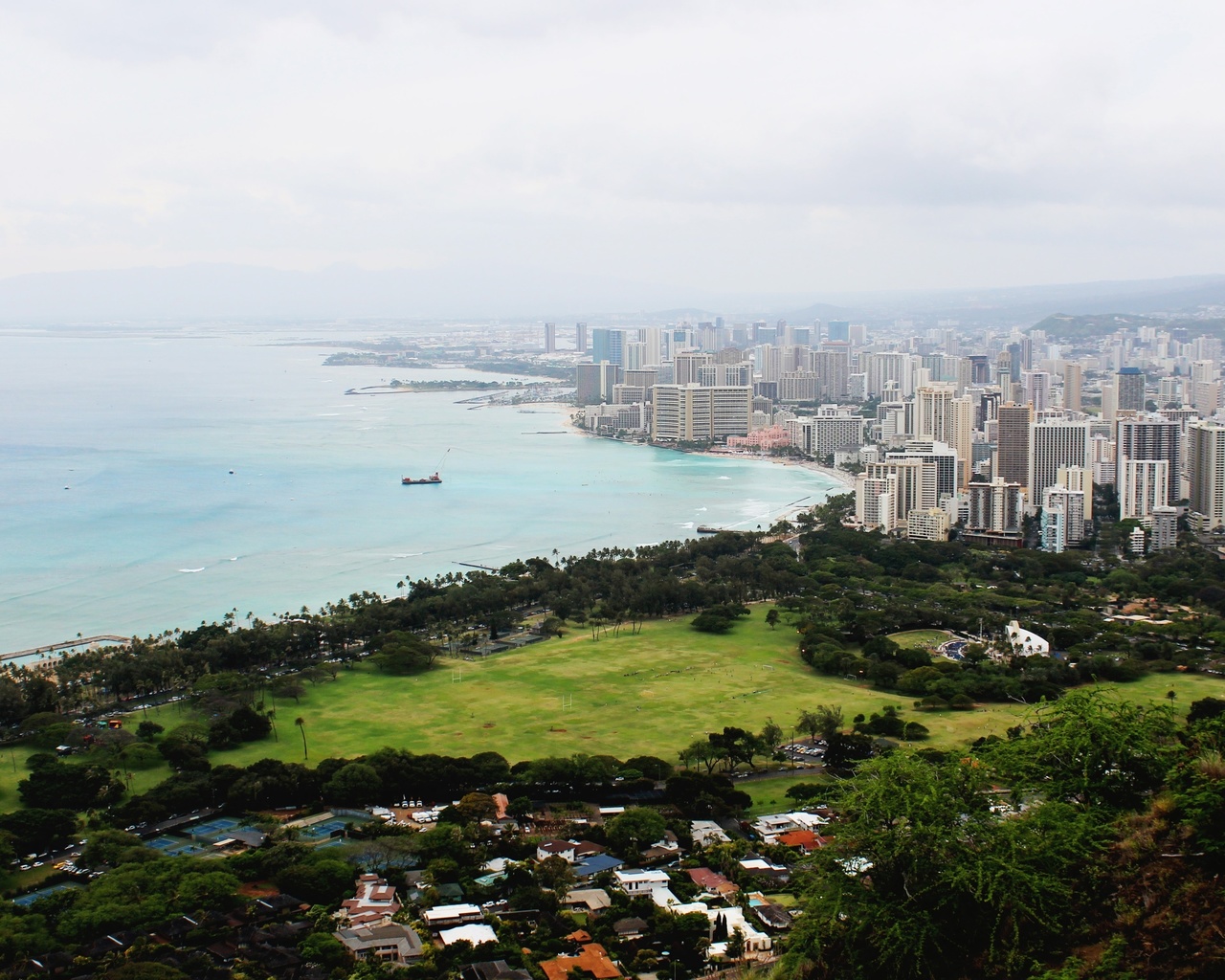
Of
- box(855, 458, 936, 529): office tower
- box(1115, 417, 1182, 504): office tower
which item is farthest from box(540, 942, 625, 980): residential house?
box(1115, 417, 1182, 504): office tower

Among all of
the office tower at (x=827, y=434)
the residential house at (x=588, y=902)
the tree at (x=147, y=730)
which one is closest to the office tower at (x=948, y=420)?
the office tower at (x=827, y=434)

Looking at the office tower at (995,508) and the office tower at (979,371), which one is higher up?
the office tower at (979,371)

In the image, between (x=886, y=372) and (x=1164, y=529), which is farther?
(x=886, y=372)

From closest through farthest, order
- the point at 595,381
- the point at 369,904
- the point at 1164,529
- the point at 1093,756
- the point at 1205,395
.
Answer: the point at 1093,756
the point at 369,904
the point at 1164,529
the point at 1205,395
the point at 595,381

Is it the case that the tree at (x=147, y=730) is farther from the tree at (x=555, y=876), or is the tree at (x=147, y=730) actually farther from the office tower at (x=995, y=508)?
the office tower at (x=995, y=508)

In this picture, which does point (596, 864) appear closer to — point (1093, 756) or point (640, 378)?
point (1093, 756)

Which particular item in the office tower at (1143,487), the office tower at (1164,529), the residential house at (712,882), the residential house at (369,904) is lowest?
the office tower at (1164,529)

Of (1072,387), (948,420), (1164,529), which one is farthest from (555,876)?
(1072,387)

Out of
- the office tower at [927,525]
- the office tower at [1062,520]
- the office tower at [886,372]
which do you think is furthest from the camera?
the office tower at [886,372]
